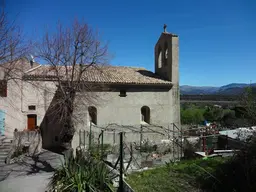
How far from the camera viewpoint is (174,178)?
7.32 metres

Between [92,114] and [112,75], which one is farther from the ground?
[112,75]

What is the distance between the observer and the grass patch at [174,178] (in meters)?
6.57

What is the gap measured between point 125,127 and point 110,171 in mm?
8735

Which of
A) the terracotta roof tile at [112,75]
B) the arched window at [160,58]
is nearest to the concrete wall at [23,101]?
the terracotta roof tile at [112,75]

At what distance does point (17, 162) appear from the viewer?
46.3ft

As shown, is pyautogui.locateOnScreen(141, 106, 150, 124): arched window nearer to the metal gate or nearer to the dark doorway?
the dark doorway

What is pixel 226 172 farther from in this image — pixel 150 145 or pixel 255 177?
pixel 150 145

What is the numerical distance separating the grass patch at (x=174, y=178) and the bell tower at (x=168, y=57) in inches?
476

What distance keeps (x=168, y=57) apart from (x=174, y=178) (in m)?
14.5

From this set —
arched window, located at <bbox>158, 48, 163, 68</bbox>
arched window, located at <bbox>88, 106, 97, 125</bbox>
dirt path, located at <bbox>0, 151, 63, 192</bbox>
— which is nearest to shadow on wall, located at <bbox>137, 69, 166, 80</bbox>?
arched window, located at <bbox>158, 48, 163, 68</bbox>

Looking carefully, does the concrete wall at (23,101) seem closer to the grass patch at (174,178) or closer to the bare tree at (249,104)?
the grass patch at (174,178)

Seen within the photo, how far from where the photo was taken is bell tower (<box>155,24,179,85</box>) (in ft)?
64.3

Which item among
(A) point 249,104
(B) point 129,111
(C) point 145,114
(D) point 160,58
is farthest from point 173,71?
(A) point 249,104

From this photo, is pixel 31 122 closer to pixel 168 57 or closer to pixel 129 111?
pixel 129 111
